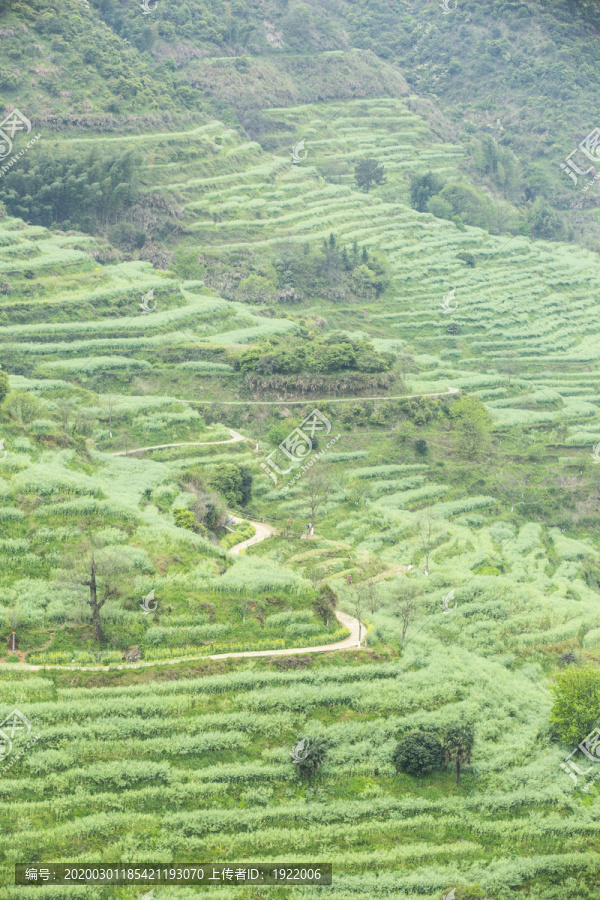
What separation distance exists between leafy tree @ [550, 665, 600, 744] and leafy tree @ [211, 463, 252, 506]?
27177 millimetres

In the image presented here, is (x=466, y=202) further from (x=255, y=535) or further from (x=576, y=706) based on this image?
(x=576, y=706)

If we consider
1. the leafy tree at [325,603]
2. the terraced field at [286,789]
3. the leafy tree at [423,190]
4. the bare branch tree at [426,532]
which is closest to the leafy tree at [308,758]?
the terraced field at [286,789]

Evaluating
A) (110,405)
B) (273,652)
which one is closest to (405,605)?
(273,652)

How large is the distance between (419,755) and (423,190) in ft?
329

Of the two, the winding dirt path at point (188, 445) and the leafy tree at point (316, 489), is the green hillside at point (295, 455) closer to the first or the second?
the winding dirt path at point (188, 445)

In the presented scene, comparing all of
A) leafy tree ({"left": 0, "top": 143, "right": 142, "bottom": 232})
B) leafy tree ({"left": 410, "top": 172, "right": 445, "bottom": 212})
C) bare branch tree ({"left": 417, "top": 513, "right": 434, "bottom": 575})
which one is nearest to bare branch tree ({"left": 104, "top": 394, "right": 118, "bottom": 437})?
bare branch tree ({"left": 417, "top": 513, "right": 434, "bottom": 575})

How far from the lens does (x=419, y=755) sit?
122 feet

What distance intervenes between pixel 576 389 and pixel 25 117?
231ft

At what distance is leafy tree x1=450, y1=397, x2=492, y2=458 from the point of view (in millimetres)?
73125

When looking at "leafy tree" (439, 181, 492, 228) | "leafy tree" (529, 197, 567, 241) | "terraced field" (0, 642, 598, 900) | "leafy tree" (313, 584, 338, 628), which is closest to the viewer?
"terraced field" (0, 642, 598, 900)

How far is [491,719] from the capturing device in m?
41.3

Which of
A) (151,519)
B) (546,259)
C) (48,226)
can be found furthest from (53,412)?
(546,259)

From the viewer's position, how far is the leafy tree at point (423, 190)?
124 m

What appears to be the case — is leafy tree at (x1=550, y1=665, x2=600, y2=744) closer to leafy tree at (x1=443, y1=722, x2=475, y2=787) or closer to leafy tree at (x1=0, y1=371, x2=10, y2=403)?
leafy tree at (x1=443, y1=722, x2=475, y2=787)
